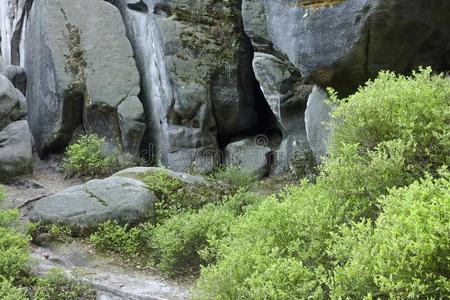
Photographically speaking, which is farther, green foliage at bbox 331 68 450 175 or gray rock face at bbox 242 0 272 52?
gray rock face at bbox 242 0 272 52

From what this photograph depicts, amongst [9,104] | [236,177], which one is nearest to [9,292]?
[236,177]

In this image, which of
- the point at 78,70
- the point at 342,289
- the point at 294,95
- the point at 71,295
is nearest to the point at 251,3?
the point at 294,95

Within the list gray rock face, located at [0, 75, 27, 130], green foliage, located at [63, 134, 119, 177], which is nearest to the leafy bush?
green foliage, located at [63, 134, 119, 177]

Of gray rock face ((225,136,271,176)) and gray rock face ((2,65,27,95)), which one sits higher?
gray rock face ((2,65,27,95))

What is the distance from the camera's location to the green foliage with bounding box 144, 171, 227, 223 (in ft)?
35.8

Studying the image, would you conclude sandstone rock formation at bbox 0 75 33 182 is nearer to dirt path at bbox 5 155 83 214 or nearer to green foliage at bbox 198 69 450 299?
dirt path at bbox 5 155 83 214

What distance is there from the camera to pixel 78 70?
16.5 metres

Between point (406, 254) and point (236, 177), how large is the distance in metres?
9.67

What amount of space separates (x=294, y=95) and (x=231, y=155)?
277cm

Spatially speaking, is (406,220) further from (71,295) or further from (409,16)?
(409,16)

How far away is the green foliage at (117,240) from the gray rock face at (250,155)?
5139 millimetres

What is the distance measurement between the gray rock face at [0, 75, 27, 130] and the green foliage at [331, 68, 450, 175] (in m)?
9.90

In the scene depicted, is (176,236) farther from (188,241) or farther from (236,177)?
(236,177)

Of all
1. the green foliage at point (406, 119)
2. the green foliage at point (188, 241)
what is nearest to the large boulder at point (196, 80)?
the green foliage at point (188, 241)
